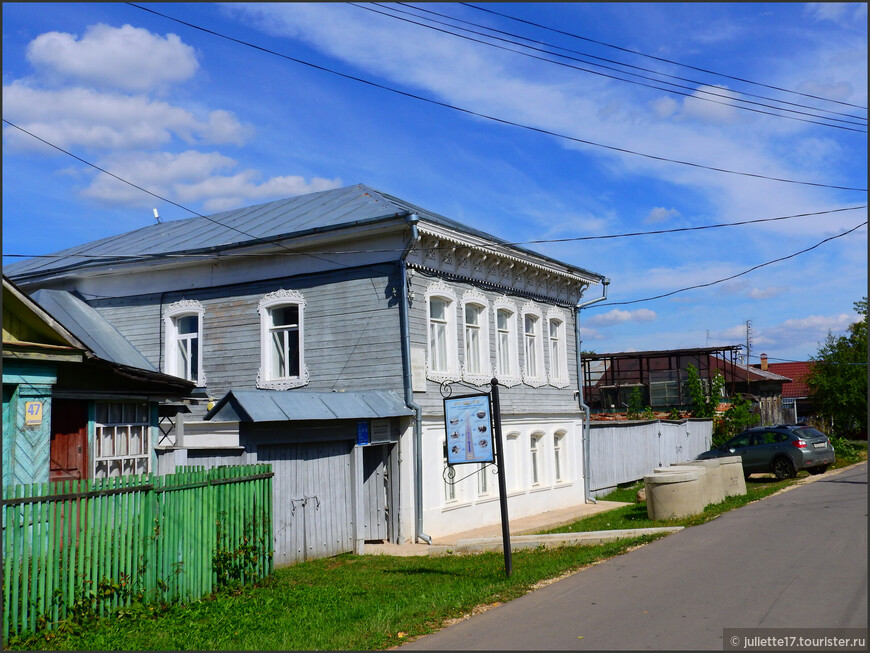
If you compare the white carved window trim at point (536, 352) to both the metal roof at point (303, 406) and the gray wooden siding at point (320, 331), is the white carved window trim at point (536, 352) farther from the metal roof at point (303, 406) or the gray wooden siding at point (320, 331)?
the metal roof at point (303, 406)

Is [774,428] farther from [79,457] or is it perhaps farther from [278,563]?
[79,457]

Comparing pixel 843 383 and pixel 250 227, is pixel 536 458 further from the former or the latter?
pixel 843 383

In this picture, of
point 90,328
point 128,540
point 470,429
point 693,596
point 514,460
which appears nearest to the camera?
point 693,596

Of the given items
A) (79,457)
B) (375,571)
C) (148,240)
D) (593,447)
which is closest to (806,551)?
(375,571)

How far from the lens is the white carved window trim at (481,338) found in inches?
763

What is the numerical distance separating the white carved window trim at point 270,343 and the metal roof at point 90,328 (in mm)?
2466

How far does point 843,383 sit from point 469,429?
41877 mm

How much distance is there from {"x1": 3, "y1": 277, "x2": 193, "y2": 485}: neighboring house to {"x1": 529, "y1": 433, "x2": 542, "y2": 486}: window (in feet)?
33.2

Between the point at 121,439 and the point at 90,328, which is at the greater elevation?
the point at 90,328

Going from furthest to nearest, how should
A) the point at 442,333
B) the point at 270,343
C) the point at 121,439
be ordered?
the point at 442,333 → the point at 270,343 → the point at 121,439

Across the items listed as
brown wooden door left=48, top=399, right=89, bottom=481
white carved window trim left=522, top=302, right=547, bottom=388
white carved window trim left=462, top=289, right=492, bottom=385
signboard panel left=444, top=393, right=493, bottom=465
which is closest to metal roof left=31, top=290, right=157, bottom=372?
brown wooden door left=48, top=399, right=89, bottom=481

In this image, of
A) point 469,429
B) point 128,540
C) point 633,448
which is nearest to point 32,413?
point 128,540

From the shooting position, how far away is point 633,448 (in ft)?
93.7

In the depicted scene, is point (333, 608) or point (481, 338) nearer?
point (333, 608)
